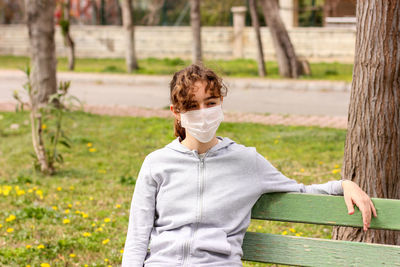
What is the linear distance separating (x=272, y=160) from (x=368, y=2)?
12.5ft

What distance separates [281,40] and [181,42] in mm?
8045

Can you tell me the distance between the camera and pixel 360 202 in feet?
8.28

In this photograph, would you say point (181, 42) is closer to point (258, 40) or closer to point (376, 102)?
point (258, 40)

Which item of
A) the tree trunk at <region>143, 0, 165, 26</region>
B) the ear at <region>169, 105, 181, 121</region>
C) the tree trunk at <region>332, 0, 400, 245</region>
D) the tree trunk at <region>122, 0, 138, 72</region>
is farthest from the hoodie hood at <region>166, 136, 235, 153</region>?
the tree trunk at <region>143, 0, 165, 26</region>

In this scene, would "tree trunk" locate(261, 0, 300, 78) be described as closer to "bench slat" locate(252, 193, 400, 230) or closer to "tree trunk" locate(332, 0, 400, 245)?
"tree trunk" locate(332, 0, 400, 245)

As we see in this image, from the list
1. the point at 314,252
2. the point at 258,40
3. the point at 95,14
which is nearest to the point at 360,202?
the point at 314,252

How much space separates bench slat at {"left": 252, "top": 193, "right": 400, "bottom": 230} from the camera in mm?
2568

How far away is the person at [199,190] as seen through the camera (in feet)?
8.38

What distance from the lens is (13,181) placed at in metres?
6.23

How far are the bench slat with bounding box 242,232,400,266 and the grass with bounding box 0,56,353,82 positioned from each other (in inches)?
500

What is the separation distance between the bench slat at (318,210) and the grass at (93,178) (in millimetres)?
1670

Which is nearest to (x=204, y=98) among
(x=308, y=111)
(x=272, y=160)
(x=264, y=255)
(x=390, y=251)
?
(x=264, y=255)

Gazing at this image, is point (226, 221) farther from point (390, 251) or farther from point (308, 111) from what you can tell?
point (308, 111)

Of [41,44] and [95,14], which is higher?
[95,14]
